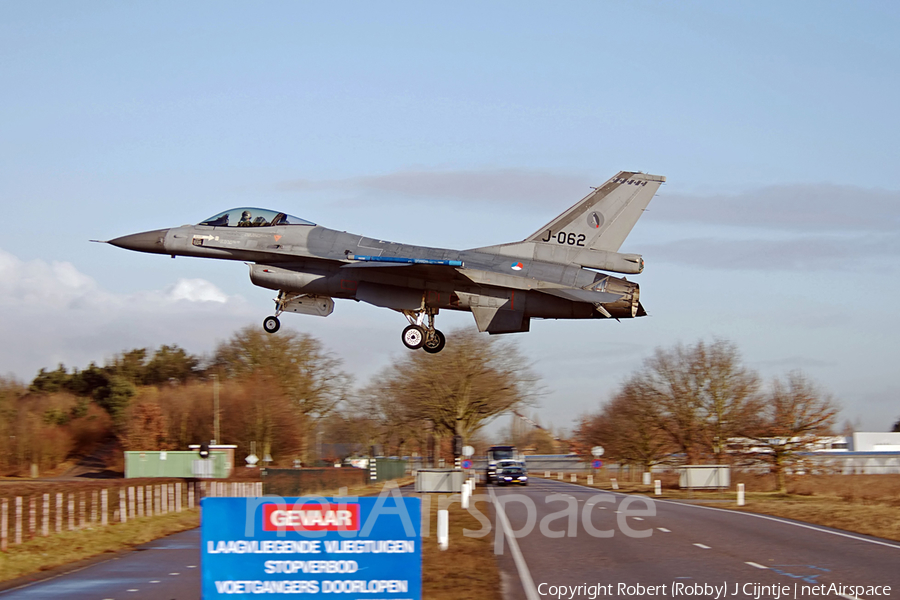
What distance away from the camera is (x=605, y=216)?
24.6 meters

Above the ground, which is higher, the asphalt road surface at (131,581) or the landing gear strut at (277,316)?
the landing gear strut at (277,316)

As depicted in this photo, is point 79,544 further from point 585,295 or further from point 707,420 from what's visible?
point 707,420

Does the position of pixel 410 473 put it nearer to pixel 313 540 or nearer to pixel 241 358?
pixel 241 358

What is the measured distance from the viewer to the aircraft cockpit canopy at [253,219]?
2500 cm

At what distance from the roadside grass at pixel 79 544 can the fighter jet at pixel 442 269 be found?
6.83 metres

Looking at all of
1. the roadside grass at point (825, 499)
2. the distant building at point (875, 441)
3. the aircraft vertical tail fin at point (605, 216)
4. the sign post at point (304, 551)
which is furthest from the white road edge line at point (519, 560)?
the distant building at point (875, 441)

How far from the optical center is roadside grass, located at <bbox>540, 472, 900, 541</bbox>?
26.3 metres

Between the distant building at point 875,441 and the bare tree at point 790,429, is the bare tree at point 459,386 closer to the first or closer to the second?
the bare tree at point 790,429

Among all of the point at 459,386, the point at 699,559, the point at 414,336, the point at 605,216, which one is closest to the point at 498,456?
the point at 459,386

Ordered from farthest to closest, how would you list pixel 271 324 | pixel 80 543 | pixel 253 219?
1. pixel 253 219
2. pixel 271 324
3. pixel 80 543

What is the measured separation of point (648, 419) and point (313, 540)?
180 feet

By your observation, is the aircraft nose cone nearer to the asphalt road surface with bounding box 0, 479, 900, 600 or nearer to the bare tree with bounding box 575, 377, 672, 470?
the asphalt road surface with bounding box 0, 479, 900, 600

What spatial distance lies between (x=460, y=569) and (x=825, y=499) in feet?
96.4

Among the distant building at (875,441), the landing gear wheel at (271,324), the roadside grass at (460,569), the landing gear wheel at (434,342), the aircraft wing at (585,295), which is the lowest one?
the distant building at (875,441)
